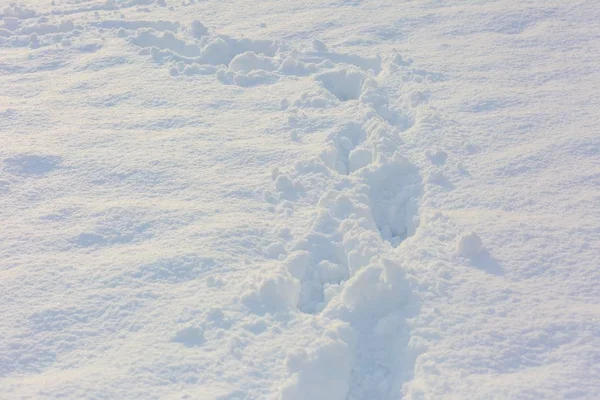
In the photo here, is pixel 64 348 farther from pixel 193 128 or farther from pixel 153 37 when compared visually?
pixel 153 37

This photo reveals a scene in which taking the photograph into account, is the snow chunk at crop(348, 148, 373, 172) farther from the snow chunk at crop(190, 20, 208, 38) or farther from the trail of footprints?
the snow chunk at crop(190, 20, 208, 38)

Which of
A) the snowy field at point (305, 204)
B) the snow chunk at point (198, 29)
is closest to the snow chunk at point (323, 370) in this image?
the snowy field at point (305, 204)

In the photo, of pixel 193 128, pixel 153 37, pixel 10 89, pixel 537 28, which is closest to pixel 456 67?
pixel 537 28

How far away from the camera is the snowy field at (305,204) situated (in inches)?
92.0

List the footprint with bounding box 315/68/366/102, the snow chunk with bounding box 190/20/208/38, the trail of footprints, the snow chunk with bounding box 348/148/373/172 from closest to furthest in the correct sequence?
the trail of footprints, the snow chunk with bounding box 348/148/373/172, the footprint with bounding box 315/68/366/102, the snow chunk with bounding box 190/20/208/38

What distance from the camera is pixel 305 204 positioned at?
306 cm

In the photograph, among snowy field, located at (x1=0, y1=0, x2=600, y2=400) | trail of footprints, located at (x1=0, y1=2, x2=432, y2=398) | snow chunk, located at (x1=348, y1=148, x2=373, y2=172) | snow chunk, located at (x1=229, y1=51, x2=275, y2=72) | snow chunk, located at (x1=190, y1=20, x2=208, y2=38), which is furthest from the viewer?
snow chunk, located at (x1=190, y1=20, x2=208, y2=38)

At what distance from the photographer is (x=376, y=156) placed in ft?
10.8

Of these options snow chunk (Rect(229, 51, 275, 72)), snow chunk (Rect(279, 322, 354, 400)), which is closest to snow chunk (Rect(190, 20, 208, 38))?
snow chunk (Rect(229, 51, 275, 72))

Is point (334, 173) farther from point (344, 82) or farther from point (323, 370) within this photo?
point (323, 370)

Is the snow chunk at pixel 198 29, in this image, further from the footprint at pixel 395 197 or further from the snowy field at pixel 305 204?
the footprint at pixel 395 197

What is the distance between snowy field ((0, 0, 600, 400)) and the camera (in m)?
2.34

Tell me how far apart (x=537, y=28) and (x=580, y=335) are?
105 inches

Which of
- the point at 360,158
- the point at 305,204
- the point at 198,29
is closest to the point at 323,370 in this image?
the point at 305,204
